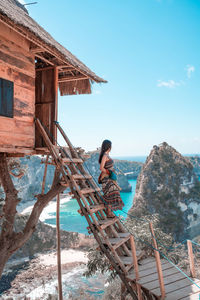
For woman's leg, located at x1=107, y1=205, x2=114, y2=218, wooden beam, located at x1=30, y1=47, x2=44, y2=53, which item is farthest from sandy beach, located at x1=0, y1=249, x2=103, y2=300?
wooden beam, located at x1=30, y1=47, x2=44, y2=53

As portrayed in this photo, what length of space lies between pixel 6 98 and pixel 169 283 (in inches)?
202

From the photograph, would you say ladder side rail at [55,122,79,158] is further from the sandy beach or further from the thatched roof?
the sandy beach

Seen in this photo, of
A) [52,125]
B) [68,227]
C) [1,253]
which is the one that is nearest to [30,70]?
[52,125]

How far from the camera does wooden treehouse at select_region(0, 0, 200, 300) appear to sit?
15.7 ft

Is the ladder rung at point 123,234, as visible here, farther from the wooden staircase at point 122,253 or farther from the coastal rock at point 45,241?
the coastal rock at point 45,241

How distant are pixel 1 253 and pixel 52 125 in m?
3.73

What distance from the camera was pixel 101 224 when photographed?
5461 mm

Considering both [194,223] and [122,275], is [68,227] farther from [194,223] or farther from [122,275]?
[122,275]

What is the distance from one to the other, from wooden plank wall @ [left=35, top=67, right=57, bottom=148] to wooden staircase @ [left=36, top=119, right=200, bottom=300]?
535mm

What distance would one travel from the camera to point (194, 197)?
4653cm

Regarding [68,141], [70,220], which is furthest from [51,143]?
[70,220]

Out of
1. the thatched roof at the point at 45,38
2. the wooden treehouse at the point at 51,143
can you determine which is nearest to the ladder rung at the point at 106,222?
the wooden treehouse at the point at 51,143

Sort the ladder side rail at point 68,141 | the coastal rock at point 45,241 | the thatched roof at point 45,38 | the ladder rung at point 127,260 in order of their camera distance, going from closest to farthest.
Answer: the ladder rung at point 127,260
the thatched roof at point 45,38
the ladder side rail at point 68,141
the coastal rock at point 45,241

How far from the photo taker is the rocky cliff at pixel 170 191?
Answer: 40719 mm
